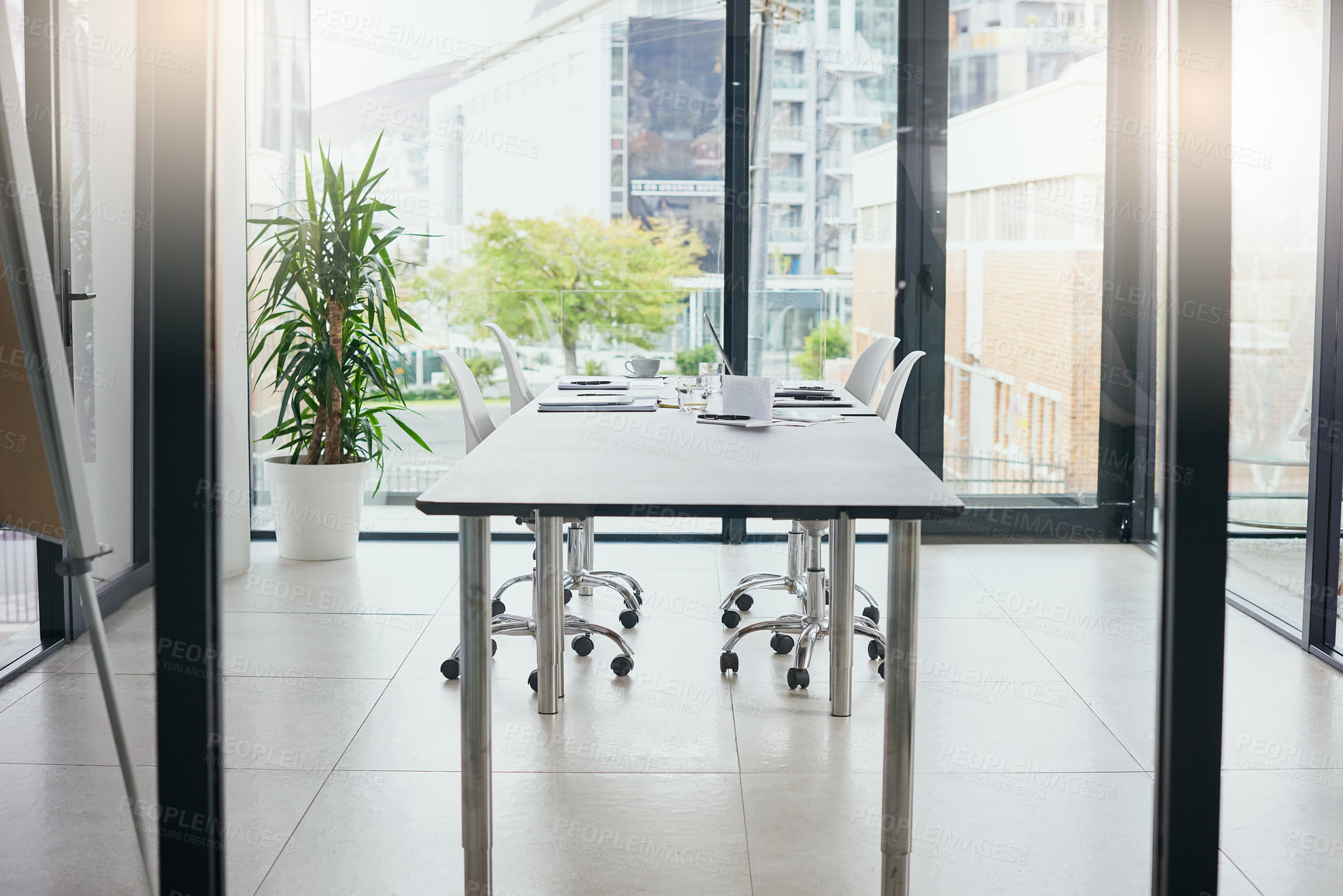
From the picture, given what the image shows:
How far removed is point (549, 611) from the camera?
3.24 m

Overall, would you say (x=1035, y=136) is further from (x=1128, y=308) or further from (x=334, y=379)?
(x=334, y=379)

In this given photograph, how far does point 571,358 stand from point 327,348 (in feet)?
3.85

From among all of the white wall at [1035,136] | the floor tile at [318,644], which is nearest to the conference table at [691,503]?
the floor tile at [318,644]

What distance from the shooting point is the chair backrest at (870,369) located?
4.65 metres

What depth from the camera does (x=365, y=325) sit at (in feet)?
16.6


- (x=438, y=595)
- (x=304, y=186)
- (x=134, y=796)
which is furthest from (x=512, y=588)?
(x=134, y=796)

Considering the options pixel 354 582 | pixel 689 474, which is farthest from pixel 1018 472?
pixel 689 474

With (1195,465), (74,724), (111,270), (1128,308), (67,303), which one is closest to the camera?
(1195,465)

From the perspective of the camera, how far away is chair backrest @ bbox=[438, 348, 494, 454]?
3697 millimetres

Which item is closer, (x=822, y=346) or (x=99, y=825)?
(x=99, y=825)

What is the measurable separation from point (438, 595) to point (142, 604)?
109cm

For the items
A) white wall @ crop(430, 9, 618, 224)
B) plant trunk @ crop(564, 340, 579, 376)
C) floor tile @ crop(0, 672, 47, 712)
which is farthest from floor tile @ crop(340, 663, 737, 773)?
white wall @ crop(430, 9, 618, 224)

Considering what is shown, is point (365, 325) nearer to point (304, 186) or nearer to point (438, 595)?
point (304, 186)
